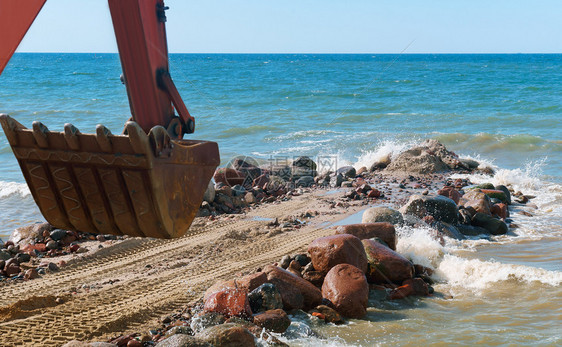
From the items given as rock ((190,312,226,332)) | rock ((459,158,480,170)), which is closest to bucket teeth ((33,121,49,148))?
rock ((190,312,226,332))

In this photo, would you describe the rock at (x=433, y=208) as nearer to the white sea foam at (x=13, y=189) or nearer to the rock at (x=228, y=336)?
the rock at (x=228, y=336)

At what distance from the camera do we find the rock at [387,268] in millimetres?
6621

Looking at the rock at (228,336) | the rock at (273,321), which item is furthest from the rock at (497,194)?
the rock at (228,336)

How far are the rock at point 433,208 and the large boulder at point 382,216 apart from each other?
0.50 m

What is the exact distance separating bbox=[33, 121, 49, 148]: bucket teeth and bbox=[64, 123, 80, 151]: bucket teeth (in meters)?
0.16

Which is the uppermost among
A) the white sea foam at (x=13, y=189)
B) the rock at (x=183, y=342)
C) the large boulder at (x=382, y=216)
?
the rock at (x=183, y=342)

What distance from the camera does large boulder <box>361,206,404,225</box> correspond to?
8.42 meters

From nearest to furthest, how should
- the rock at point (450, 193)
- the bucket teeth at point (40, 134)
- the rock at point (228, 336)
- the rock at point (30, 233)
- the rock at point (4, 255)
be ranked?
the bucket teeth at point (40, 134) < the rock at point (228, 336) < the rock at point (4, 255) < the rock at point (30, 233) < the rock at point (450, 193)

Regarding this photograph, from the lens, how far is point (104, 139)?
12.4 feet

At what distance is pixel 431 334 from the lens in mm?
5473

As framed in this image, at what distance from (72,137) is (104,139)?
0.25 metres

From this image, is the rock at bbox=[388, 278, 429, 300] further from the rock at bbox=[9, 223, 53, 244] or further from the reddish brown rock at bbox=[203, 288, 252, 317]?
the rock at bbox=[9, 223, 53, 244]

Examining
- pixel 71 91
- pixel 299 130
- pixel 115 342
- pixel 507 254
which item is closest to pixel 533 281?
pixel 507 254

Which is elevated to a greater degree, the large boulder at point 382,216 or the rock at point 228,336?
the rock at point 228,336
